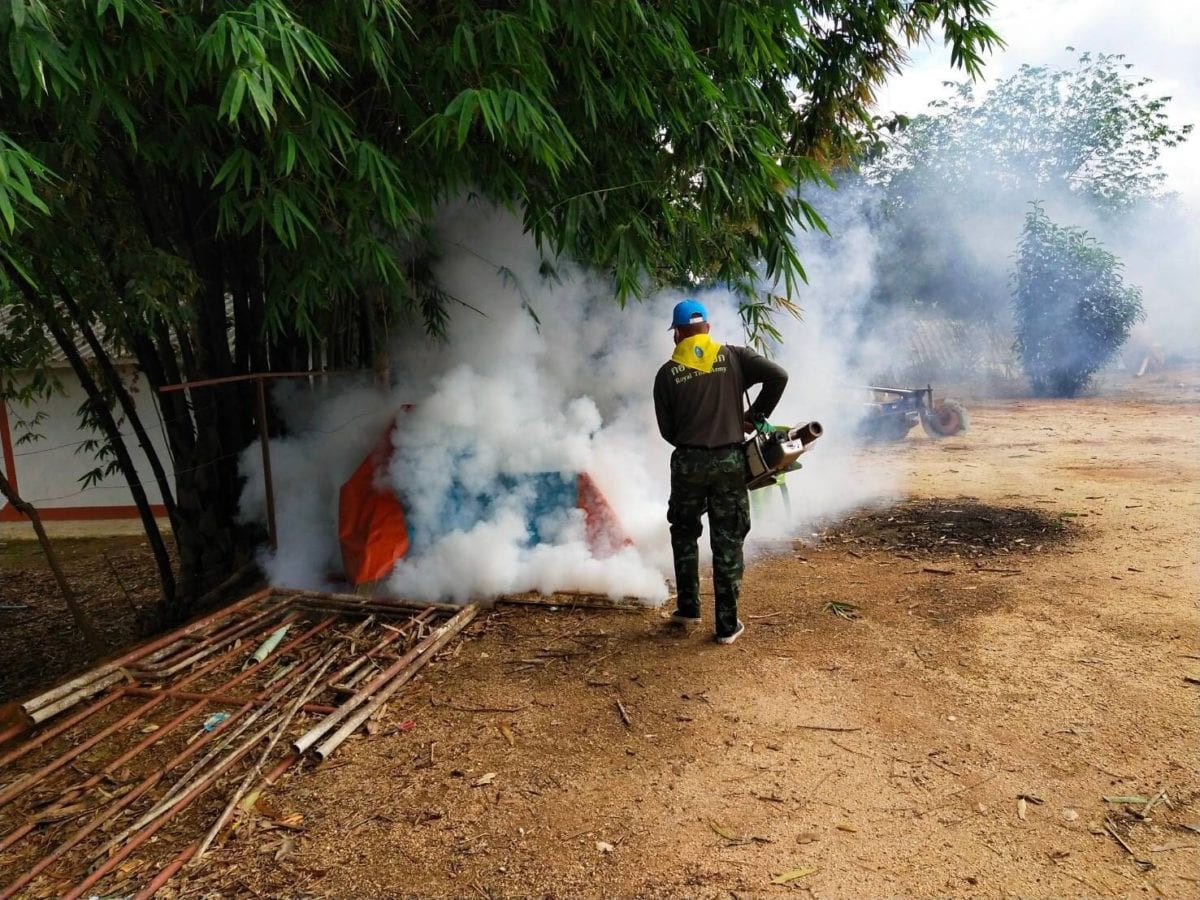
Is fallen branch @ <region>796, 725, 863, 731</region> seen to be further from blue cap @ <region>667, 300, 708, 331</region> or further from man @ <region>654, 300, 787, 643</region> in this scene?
blue cap @ <region>667, 300, 708, 331</region>

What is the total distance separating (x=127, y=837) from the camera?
272 centimetres

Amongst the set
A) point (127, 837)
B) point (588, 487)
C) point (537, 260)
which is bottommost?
point (127, 837)

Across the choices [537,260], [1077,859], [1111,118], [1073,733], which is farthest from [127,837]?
[1111,118]

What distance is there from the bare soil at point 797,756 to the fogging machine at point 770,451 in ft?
2.97

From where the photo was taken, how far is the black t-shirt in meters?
4.25

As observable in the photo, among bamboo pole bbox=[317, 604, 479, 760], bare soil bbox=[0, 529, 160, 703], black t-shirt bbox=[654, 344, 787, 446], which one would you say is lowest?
bare soil bbox=[0, 529, 160, 703]

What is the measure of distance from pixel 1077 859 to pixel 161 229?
5.82 meters

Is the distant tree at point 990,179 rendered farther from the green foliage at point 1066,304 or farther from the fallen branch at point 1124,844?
the fallen branch at point 1124,844

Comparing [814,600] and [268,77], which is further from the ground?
[268,77]

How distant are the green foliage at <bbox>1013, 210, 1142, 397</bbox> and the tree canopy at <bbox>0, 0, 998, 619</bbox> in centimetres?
1473

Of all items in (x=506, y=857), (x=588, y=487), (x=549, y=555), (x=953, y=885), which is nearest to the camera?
(x=953, y=885)

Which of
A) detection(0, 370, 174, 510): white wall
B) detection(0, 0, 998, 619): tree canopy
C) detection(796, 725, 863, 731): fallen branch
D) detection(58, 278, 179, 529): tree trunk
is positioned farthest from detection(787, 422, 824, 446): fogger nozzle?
detection(0, 370, 174, 510): white wall

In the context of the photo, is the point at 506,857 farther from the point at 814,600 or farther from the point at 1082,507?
the point at 1082,507

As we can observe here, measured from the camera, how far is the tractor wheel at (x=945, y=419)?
12750mm
